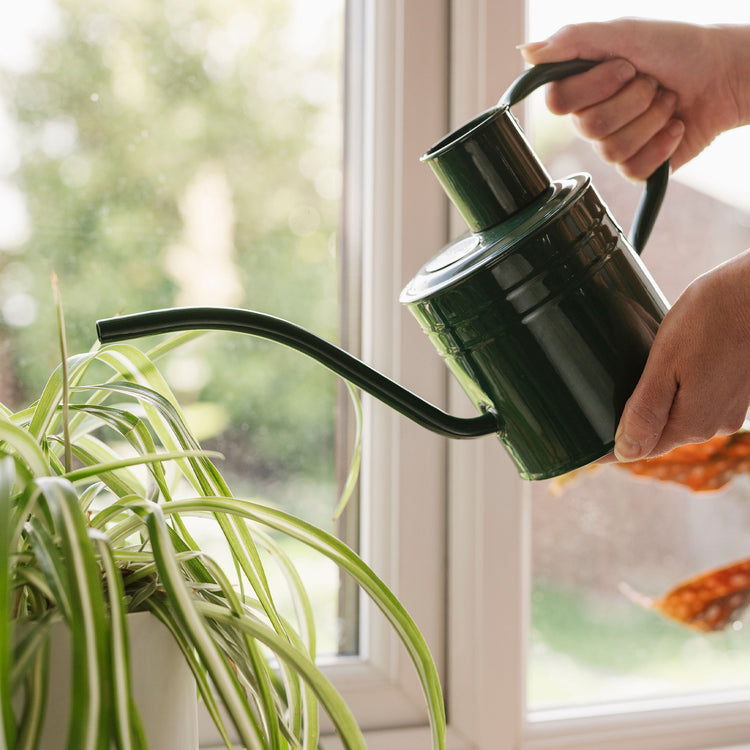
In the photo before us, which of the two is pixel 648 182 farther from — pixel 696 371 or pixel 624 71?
pixel 696 371

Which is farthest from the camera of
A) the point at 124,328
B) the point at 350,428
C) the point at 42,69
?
the point at 350,428

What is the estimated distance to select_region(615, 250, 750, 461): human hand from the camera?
1.70ft

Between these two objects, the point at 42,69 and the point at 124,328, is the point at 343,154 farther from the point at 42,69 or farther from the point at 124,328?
the point at 124,328

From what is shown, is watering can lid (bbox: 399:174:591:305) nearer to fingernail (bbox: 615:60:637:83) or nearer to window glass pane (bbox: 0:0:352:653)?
fingernail (bbox: 615:60:637:83)

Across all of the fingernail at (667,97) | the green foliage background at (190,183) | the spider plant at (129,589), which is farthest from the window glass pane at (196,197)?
the fingernail at (667,97)

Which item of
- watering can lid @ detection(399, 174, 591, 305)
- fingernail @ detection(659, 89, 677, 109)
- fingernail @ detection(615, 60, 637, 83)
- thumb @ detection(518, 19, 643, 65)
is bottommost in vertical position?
watering can lid @ detection(399, 174, 591, 305)

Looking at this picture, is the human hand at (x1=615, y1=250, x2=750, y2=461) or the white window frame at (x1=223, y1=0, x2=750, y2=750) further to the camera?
the white window frame at (x1=223, y1=0, x2=750, y2=750)

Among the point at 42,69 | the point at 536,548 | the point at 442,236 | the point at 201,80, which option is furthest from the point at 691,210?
the point at 42,69

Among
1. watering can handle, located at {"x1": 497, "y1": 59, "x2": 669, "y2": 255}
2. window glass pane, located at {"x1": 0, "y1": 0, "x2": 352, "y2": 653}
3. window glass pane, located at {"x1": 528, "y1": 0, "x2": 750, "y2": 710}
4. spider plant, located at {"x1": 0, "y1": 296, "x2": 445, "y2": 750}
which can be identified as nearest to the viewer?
spider plant, located at {"x1": 0, "y1": 296, "x2": 445, "y2": 750}

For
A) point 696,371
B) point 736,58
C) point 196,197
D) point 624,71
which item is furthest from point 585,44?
point 196,197

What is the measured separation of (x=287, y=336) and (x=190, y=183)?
0.46 metres

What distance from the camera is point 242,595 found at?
0.53 metres

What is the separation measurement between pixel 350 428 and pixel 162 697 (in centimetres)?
50

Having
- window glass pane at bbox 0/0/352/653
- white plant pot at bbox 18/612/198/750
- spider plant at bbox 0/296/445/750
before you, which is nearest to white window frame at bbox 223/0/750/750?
window glass pane at bbox 0/0/352/653
